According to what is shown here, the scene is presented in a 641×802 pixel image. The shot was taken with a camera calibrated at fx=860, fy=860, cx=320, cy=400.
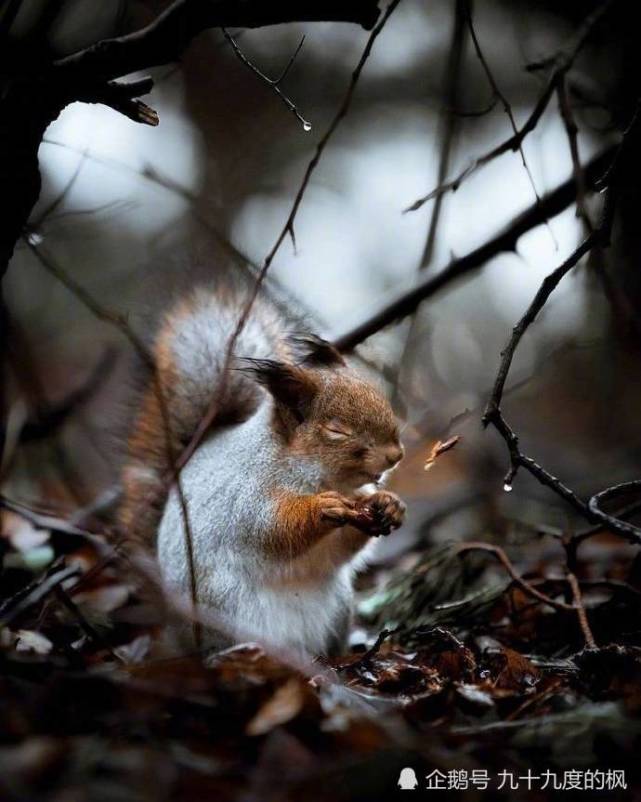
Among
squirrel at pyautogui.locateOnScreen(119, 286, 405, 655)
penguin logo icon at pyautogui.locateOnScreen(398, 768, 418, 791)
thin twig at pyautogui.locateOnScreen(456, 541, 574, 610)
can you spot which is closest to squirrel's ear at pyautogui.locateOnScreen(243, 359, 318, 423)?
squirrel at pyautogui.locateOnScreen(119, 286, 405, 655)

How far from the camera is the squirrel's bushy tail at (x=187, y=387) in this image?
8.70 ft

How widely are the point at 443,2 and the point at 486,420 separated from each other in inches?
239

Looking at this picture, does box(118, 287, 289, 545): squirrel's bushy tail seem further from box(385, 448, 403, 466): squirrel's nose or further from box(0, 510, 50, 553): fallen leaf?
box(385, 448, 403, 466): squirrel's nose

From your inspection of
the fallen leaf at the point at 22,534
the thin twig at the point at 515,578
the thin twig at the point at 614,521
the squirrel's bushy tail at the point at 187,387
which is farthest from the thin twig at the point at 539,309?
the fallen leaf at the point at 22,534

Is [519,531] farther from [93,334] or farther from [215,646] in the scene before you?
[93,334]

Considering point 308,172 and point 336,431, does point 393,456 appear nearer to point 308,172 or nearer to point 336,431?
point 336,431

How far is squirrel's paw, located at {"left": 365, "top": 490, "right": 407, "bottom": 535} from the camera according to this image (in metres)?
2.18

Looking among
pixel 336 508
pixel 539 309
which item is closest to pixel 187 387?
pixel 336 508

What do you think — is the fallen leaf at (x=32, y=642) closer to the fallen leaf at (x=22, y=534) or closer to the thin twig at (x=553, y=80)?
the fallen leaf at (x=22, y=534)

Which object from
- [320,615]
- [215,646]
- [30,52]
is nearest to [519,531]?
[320,615]

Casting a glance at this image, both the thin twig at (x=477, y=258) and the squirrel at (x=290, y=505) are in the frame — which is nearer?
the squirrel at (x=290, y=505)

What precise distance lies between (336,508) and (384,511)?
13cm

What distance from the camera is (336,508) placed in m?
2.19

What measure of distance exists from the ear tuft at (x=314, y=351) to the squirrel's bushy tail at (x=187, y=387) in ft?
0.45
